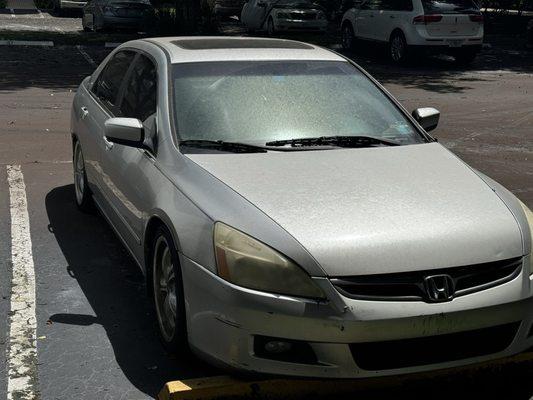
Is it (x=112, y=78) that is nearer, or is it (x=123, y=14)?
(x=112, y=78)

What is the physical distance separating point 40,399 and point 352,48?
775 inches

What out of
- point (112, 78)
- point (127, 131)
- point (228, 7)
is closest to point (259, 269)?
point (127, 131)

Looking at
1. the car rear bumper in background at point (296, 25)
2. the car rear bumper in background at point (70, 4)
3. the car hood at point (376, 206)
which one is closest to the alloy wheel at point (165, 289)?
Answer: the car hood at point (376, 206)

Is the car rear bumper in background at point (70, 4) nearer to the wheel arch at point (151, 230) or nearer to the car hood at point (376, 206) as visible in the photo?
the wheel arch at point (151, 230)

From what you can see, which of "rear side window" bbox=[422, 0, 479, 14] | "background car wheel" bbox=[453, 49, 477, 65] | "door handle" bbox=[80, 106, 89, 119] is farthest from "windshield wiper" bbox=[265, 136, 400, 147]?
"background car wheel" bbox=[453, 49, 477, 65]

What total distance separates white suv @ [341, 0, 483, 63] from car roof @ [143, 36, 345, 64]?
13.9 m

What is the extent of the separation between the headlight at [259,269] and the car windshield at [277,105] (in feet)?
4.06

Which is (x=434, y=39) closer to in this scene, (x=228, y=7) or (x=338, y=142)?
(x=338, y=142)

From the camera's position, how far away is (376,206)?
438 cm

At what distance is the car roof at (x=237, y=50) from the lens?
5.84 metres

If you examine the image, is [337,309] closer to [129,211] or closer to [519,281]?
[519,281]

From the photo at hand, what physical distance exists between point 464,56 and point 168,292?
57.1ft

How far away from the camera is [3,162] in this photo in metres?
9.61

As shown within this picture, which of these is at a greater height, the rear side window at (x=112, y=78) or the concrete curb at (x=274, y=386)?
the rear side window at (x=112, y=78)
